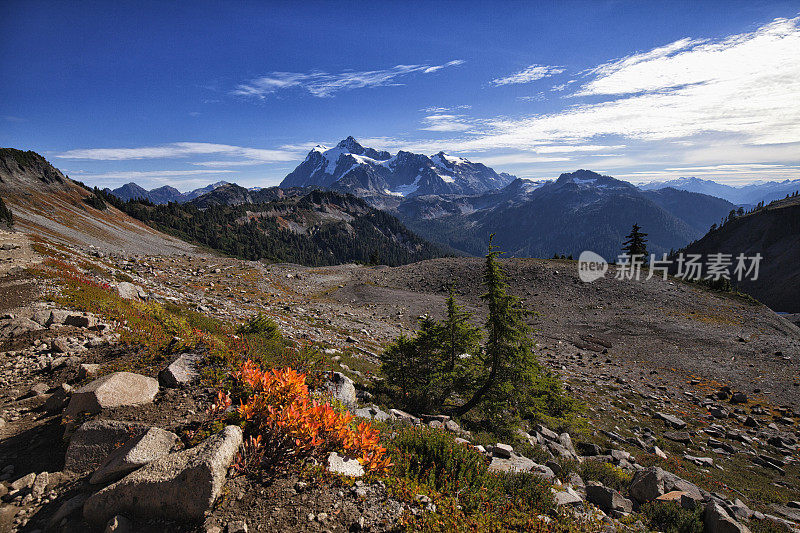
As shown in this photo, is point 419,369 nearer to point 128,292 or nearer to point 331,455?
point 331,455

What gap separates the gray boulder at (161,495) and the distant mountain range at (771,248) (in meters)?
182

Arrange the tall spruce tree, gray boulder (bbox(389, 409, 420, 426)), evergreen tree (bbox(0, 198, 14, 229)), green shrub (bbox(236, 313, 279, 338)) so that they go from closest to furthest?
gray boulder (bbox(389, 409, 420, 426)) < the tall spruce tree < green shrub (bbox(236, 313, 279, 338)) < evergreen tree (bbox(0, 198, 14, 229))

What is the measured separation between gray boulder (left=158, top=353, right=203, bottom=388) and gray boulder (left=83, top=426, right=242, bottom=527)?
311 cm

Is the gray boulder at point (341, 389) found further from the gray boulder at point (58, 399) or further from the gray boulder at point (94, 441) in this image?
the gray boulder at point (58, 399)

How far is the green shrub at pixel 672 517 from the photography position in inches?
274

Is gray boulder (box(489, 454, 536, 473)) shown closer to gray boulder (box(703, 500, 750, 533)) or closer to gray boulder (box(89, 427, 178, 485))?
gray boulder (box(703, 500, 750, 533))

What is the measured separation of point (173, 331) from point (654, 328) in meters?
40.9

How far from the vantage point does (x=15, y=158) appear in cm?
9831

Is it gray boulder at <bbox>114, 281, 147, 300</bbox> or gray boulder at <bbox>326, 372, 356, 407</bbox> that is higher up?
gray boulder at <bbox>114, 281, 147, 300</bbox>

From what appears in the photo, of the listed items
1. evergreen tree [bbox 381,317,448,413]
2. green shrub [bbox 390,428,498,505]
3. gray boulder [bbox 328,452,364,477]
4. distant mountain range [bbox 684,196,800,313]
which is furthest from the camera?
distant mountain range [bbox 684,196,800,313]

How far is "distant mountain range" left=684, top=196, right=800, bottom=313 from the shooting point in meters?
127

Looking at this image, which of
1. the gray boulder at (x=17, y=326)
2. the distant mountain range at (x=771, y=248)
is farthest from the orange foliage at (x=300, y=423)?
the distant mountain range at (x=771, y=248)

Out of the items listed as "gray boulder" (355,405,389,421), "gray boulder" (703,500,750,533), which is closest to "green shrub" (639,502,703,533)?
"gray boulder" (703,500,750,533)

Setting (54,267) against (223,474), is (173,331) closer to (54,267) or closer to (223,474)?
(223,474)
